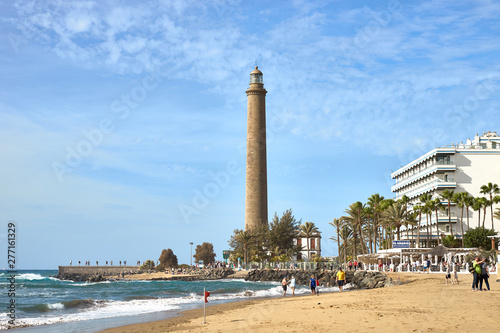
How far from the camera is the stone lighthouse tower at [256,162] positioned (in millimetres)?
90125

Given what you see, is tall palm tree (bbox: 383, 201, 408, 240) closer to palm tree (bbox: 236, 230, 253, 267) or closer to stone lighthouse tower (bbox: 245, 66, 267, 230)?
stone lighthouse tower (bbox: 245, 66, 267, 230)

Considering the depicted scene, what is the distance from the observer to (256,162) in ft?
299

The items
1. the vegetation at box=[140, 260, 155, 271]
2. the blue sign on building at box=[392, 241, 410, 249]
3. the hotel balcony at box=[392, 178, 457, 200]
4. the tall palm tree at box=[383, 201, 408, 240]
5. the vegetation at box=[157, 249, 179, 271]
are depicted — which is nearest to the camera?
the blue sign on building at box=[392, 241, 410, 249]

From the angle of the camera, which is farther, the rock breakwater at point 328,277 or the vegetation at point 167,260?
the vegetation at point 167,260

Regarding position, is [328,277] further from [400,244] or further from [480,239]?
[480,239]

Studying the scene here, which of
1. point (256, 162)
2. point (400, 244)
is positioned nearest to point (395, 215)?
point (400, 244)

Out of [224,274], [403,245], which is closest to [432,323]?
[403,245]

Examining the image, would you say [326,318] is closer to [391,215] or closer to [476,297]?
[476,297]

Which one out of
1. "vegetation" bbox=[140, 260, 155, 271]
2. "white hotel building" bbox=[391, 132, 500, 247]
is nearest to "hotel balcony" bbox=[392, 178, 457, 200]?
"white hotel building" bbox=[391, 132, 500, 247]

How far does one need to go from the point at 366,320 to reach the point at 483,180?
80053 mm

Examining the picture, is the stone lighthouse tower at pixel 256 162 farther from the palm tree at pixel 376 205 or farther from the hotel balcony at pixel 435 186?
the hotel balcony at pixel 435 186

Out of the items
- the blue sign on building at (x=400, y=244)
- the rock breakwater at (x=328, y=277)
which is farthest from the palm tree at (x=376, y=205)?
the blue sign on building at (x=400, y=244)

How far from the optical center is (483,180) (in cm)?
8850

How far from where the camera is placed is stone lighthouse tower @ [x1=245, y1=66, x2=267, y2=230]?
9012cm
